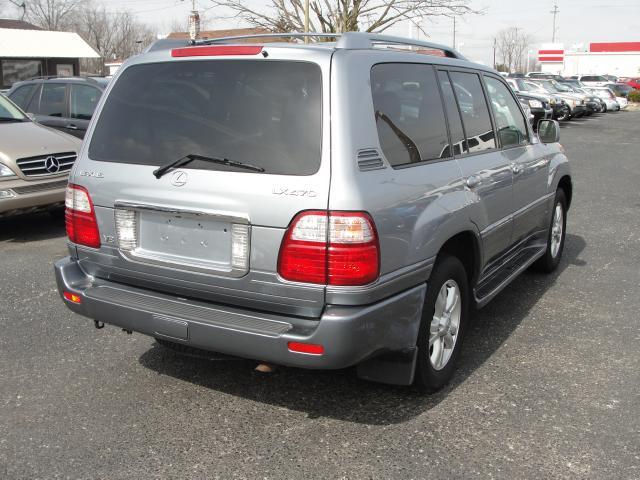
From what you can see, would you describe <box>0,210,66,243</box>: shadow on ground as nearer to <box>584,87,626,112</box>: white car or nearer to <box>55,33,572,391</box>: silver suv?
<box>55,33,572,391</box>: silver suv

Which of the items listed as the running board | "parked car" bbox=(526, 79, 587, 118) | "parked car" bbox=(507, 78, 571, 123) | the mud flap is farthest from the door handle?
"parked car" bbox=(526, 79, 587, 118)

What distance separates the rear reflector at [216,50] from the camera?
327cm

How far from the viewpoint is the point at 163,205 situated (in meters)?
3.26

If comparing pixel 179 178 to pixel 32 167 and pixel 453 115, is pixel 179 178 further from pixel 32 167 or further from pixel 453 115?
pixel 32 167

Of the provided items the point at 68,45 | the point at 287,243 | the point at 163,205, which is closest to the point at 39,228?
the point at 163,205

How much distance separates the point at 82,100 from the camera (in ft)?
33.7

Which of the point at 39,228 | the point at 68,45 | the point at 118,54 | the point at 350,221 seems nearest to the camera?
the point at 350,221

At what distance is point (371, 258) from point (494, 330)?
7.00 feet

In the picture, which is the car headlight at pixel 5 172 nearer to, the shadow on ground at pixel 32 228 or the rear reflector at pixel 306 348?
the shadow on ground at pixel 32 228

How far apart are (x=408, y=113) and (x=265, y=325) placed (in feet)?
4.34

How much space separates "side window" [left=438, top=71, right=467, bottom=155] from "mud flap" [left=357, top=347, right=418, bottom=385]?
4.06ft

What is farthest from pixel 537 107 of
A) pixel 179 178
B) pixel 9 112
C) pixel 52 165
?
pixel 179 178

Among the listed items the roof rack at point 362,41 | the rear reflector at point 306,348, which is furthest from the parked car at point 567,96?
the rear reflector at point 306,348

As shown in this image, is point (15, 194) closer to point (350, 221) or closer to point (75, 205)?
point (75, 205)
